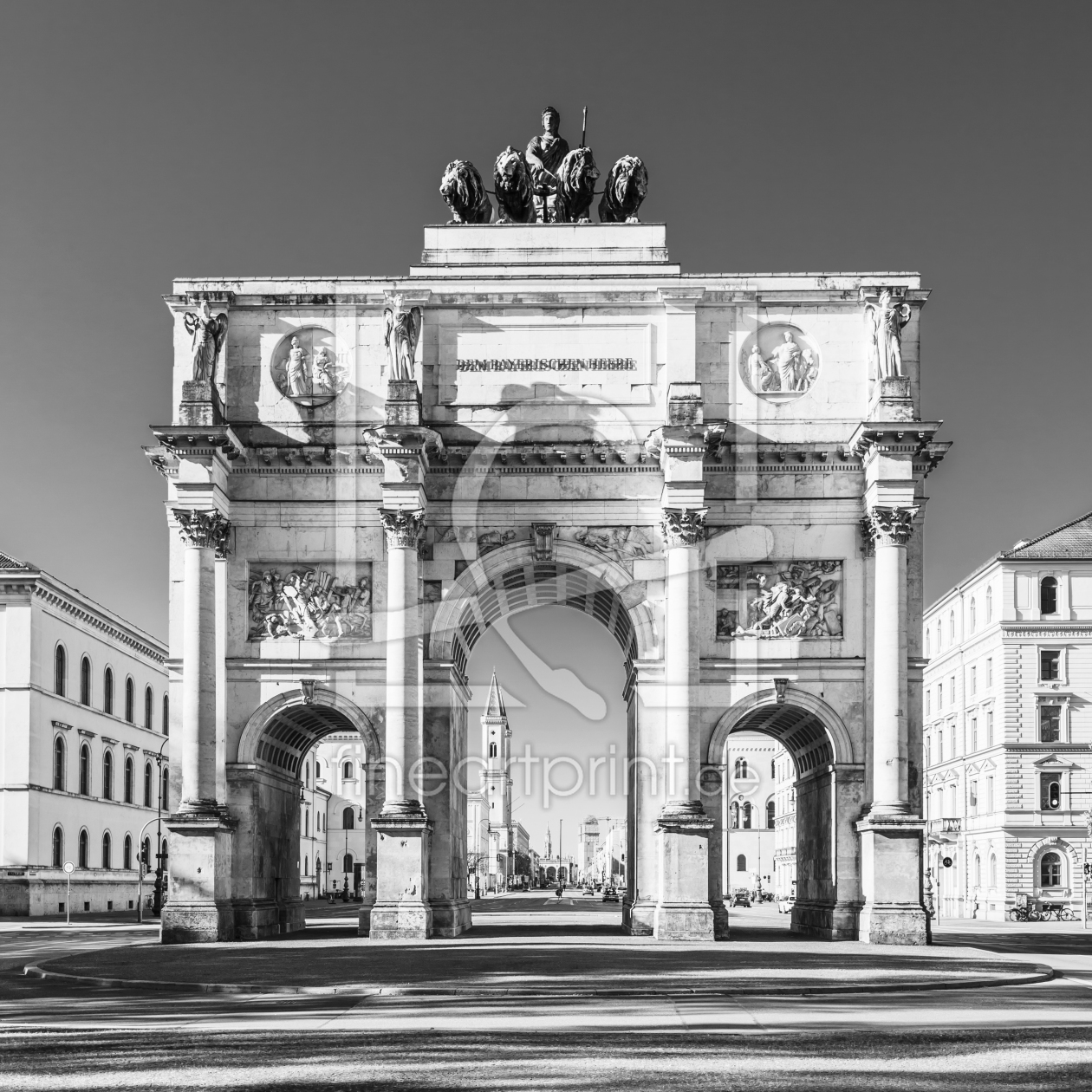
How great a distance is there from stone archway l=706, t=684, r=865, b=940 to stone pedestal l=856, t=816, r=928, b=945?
1.22 meters

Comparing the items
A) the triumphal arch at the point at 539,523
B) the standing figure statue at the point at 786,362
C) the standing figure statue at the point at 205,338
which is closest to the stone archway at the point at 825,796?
the triumphal arch at the point at 539,523

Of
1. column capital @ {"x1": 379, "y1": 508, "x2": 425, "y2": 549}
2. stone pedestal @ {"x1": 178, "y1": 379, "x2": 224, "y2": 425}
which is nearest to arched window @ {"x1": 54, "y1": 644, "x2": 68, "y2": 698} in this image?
stone pedestal @ {"x1": 178, "y1": 379, "x2": 224, "y2": 425}

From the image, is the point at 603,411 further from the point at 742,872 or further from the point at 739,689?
the point at 742,872

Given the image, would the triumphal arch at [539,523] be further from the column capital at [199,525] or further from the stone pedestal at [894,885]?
the stone pedestal at [894,885]

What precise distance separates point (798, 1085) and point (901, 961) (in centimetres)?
1536

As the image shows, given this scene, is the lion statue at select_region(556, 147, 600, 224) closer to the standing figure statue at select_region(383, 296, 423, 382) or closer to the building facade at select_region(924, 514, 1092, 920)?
the standing figure statue at select_region(383, 296, 423, 382)

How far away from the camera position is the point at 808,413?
37688 mm

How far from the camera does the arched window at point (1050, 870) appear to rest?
68.6m

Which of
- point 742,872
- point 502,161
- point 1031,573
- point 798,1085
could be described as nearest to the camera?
point 798,1085

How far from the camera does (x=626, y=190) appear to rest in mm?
40188

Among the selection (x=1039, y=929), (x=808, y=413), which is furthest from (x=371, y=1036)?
(x=1039, y=929)

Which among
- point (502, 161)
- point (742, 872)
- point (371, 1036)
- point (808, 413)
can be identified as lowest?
point (742, 872)

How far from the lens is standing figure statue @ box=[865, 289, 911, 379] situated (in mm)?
36312

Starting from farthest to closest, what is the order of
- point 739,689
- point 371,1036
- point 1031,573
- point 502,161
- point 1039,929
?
point 1031,573 → point 1039,929 → point 502,161 → point 739,689 → point 371,1036
